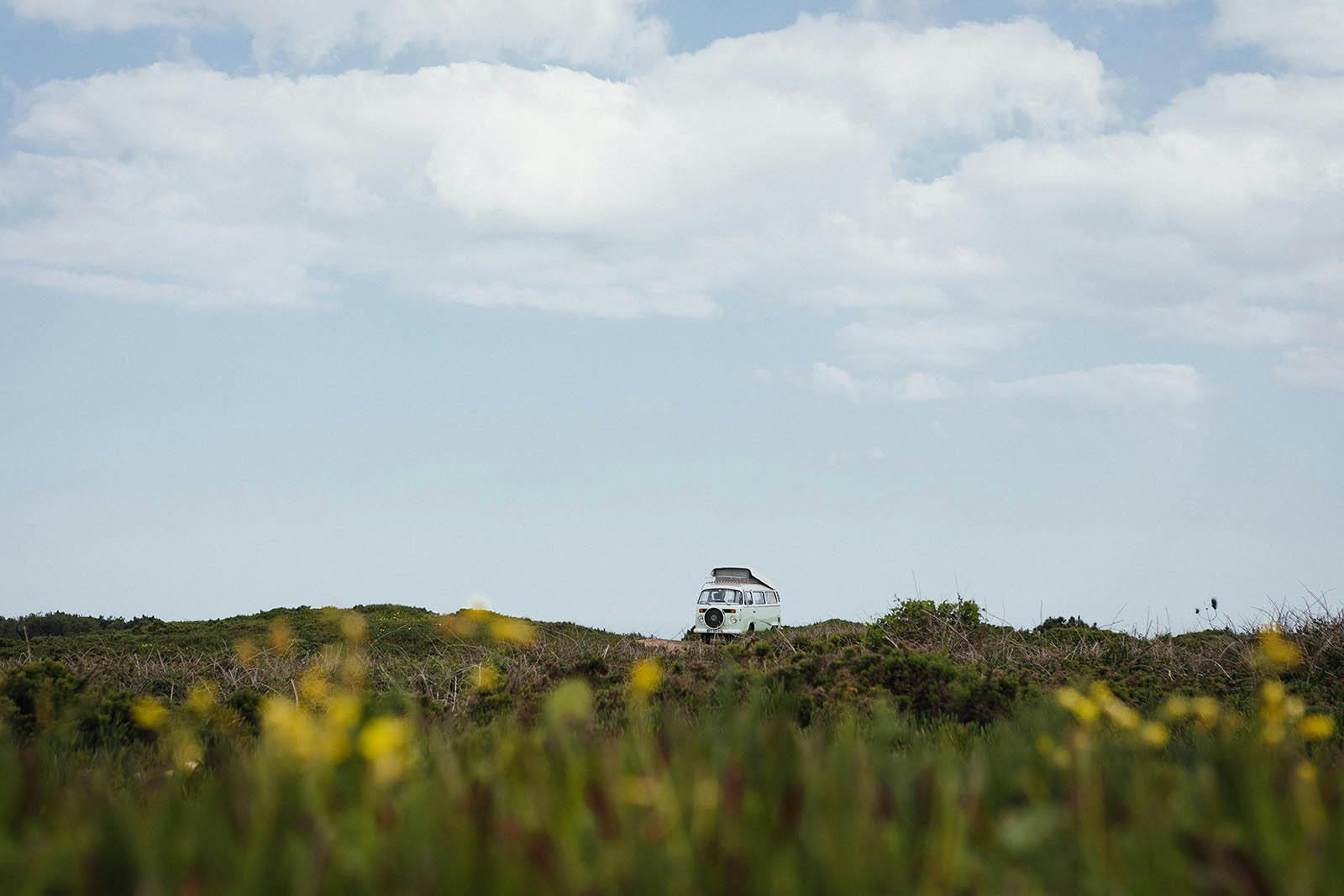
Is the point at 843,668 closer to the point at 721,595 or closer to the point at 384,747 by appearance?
the point at 384,747

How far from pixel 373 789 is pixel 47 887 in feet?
2.34

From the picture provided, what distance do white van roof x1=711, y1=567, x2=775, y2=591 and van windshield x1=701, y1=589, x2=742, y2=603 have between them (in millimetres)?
3182

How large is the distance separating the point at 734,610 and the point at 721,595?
0.73 metres

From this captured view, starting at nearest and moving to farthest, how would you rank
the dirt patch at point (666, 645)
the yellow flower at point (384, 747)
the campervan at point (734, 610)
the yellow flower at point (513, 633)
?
the yellow flower at point (384, 747) → the yellow flower at point (513, 633) → the dirt patch at point (666, 645) → the campervan at point (734, 610)

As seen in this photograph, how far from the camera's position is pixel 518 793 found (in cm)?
248

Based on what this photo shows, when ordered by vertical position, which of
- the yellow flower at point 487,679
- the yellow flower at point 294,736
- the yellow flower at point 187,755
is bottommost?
the yellow flower at point 187,755

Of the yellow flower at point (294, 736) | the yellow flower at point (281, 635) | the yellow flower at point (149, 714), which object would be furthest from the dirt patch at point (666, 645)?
the yellow flower at point (294, 736)

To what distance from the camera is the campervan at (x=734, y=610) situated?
28578 mm

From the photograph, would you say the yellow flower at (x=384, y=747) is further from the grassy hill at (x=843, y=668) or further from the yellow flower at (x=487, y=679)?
the yellow flower at (x=487, y=679)

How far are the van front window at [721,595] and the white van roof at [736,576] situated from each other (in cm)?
318

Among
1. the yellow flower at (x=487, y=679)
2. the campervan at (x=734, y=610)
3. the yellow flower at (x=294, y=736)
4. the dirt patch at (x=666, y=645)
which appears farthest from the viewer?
the campervan at (x=734, y=610)

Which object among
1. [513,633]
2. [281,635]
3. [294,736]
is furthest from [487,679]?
[281,635]

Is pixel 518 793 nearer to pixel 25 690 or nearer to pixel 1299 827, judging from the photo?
pixel 1299 827

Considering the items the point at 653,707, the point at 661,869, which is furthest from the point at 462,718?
the point at 661,869
